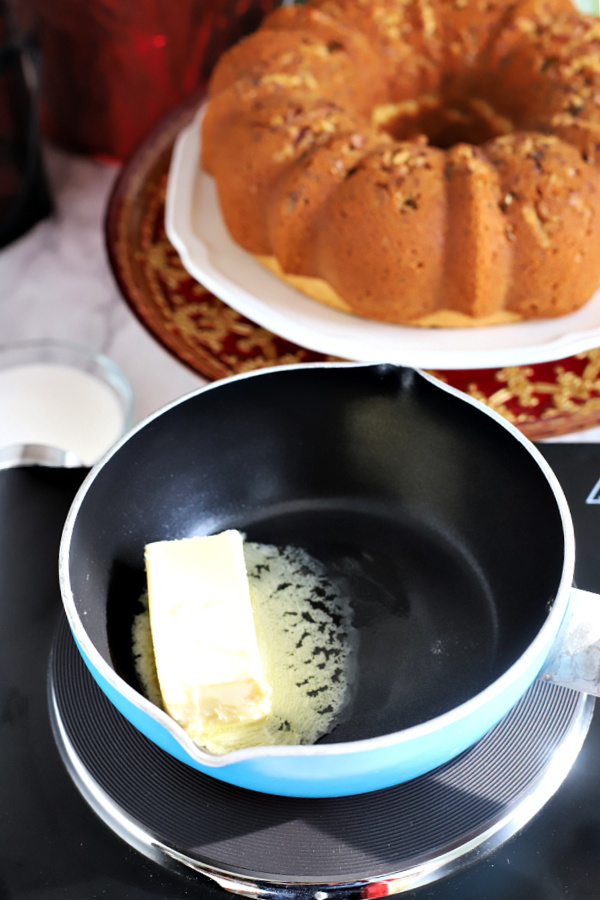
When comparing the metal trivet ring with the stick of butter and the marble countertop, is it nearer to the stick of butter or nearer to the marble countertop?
the stick of butter

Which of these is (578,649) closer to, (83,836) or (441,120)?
(83,836)

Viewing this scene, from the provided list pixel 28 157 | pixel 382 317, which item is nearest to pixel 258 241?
pixel 382 317

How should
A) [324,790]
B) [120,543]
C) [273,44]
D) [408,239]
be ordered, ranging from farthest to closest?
[273,44] < [408,239] < [120,543] < [324,790]

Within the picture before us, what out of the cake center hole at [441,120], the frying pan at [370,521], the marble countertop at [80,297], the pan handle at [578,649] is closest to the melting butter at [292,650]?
the frying pan at [370,521]

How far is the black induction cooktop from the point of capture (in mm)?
→ 382

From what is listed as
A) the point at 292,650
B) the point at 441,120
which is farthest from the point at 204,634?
the point at 441,120

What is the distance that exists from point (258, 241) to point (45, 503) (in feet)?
0.96

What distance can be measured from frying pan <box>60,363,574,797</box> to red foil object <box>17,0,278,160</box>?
48 centimetres

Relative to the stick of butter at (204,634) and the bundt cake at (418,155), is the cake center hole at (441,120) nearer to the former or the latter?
the bundt cake at (418,155)

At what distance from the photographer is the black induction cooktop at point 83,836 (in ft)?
1.25

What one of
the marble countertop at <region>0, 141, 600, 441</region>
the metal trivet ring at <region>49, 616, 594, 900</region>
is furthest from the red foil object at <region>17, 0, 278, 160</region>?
the metal trivet ring at <region>49, 616, 594, 900</region>

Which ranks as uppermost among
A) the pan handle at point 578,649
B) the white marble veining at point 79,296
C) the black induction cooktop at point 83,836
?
the pan handle at point 578,649

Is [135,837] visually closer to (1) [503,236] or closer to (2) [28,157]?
(1) [503,236]

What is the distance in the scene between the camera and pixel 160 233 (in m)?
0.82
